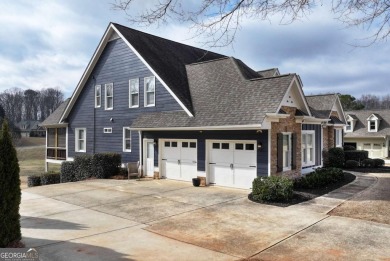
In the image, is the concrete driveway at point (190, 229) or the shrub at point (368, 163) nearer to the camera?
the concrete driveway at point (190, 229)

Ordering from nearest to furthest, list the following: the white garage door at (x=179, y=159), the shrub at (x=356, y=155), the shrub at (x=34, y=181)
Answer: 1. the white garage door at (x=179, y=159)
2. the shrub at (x=34, y=181)
3. the shrub at (x=356, y=155)

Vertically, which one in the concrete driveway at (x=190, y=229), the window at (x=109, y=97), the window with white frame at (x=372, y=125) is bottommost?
the concrete driveway at (x=190, y=229)

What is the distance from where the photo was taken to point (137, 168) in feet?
64.5

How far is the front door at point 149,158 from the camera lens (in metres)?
19.4

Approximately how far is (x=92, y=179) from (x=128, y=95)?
18.3 feet

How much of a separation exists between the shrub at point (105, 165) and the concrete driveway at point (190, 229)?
570 centimetres

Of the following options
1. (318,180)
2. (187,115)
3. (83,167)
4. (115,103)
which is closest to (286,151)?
(318,180)

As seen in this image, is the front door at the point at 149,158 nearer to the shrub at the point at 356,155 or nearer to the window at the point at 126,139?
the window at the point at 126,139

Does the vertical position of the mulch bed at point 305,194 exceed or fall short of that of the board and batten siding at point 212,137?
it falls short

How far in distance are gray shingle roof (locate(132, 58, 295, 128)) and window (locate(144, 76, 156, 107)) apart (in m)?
0.92

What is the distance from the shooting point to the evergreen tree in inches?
271

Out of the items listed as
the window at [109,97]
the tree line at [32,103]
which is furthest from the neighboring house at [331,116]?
the tree line at [32,103]

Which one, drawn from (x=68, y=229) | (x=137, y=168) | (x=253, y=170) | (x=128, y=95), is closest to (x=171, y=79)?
(x=128, y=95)

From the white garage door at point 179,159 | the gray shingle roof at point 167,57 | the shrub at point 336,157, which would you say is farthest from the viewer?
the shrub at point 336,157
